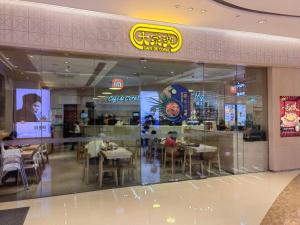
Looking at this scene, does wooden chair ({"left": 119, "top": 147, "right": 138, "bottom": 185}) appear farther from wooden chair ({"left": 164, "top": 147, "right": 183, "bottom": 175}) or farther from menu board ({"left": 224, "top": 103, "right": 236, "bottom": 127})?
menu board ({"left": 224, "top": 103, "right": 236, "bottom": 127})

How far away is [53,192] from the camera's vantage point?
518 centimetres

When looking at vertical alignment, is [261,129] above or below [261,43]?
below

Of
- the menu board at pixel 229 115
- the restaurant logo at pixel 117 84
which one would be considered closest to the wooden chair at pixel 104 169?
the restaurant logo at pixel 117 84

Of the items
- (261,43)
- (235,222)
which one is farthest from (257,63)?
(235,222)

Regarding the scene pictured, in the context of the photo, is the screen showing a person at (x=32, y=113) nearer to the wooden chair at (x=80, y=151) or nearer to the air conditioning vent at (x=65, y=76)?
the air conditioning vent at (x=65, y=76)

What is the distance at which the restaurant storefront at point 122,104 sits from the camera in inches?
196

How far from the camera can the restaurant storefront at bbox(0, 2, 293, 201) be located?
16.3 feet

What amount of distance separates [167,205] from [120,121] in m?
2.19

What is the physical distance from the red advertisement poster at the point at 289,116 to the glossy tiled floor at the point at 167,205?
1696mm

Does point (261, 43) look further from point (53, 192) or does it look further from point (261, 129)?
point (53, 192)

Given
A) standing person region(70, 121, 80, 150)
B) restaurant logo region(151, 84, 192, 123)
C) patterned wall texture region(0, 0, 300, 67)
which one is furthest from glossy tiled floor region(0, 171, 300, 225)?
patterned wall texture region(0, 0, 300, 67)

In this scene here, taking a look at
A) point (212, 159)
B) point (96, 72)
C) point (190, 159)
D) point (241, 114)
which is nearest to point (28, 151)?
point (96, 72)

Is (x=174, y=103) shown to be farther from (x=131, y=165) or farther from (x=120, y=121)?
(x=131, y=165)

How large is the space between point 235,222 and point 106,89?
368cm
